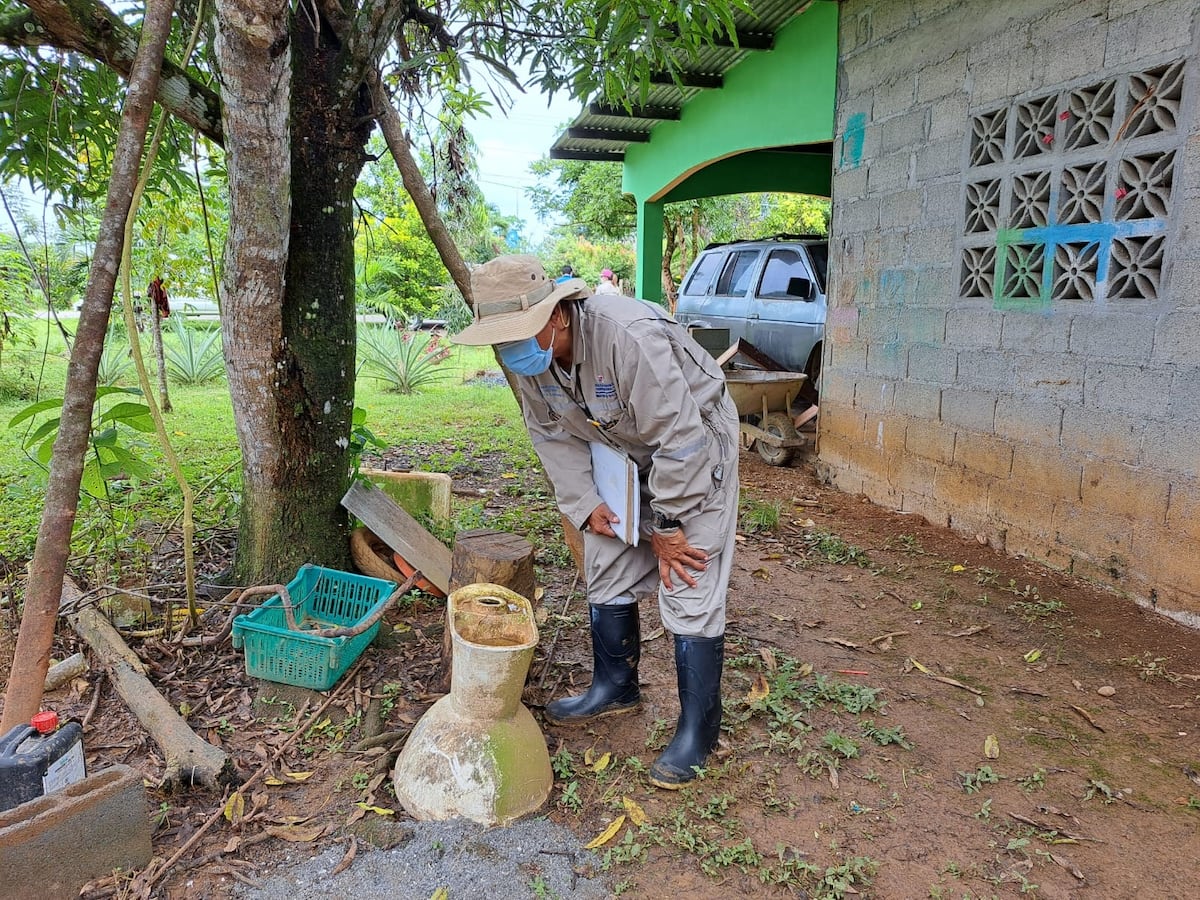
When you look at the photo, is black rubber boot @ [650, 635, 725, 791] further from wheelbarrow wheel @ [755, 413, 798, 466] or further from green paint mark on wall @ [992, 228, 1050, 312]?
wheelbarrow wheel @ [755, 413, 798, 466]

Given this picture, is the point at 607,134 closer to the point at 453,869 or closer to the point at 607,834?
the point at 607,834

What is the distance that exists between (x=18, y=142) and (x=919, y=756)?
458 cm

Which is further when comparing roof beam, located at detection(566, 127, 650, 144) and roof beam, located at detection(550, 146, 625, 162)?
roof beam, located at detection(550, 146, 625, 162)

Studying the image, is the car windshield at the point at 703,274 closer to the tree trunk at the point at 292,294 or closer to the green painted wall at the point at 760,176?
the green painted wall at the point at 760,176

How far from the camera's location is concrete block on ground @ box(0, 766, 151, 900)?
1876mm

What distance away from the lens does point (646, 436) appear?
234 centimetres

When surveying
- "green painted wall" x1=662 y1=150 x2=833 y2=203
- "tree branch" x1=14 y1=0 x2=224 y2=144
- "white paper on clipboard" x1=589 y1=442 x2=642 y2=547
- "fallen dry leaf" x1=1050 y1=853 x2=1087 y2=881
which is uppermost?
"green painted wall" x1=662 y1=150 x2=833 y2=203

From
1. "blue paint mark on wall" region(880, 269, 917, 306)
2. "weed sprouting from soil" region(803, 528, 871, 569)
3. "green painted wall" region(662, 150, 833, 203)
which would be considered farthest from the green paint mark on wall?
"green painted wall" region(662, 150, 833, 203)

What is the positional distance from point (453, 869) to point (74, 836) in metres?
0.94

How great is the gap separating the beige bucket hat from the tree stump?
3.37ft

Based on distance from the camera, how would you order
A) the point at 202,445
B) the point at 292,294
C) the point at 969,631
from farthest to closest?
the point at 202,445
the point at 969,631
the point at 292,294

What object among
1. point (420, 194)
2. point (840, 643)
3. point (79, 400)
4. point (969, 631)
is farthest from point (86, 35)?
point (969, 631)

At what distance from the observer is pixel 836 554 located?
4.76 metres

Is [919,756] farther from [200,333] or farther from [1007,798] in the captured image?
[200,333]
